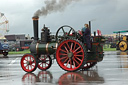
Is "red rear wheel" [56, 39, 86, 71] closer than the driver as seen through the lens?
Yes

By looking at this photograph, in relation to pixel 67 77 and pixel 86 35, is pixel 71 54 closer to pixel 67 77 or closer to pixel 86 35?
pixel 86 35

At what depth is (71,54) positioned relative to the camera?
10141 mm

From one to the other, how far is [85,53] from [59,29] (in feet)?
5.34

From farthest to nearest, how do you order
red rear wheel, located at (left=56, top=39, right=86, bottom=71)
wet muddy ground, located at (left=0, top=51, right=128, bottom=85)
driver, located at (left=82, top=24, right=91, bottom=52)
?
driver, located at (left=82, top=24, right=91, bottom=52) < red rear wheel, located at (left=56, top=39, right=86, bottom=71) < wet muddy ground, located at (left=0, top=51, right=128, bottom=85)

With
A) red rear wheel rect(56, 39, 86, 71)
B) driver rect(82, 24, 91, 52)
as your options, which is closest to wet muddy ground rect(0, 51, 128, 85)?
red rear wheel rect(56, 39, 86, 71)

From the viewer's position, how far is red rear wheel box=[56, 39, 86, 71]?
9906mm

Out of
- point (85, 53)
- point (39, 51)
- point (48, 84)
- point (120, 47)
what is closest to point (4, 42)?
point (120, 47)

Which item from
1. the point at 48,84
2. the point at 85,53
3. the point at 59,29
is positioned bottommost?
the point at 48,84

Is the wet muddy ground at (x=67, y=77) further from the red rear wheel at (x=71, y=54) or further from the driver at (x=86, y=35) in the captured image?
the driver at (x=86, y=35)

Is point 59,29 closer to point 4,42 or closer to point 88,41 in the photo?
point 88,41

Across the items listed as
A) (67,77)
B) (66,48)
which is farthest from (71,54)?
(67,77)

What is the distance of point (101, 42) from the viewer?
35.6ft

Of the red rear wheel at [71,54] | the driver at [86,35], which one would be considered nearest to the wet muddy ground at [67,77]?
the red rear wheel at [71,54]

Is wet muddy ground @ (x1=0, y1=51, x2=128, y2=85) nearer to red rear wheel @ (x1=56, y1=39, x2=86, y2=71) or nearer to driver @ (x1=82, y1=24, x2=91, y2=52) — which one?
red rear wheel @ (x1=56, y1=39, x2=86, y2=71)
